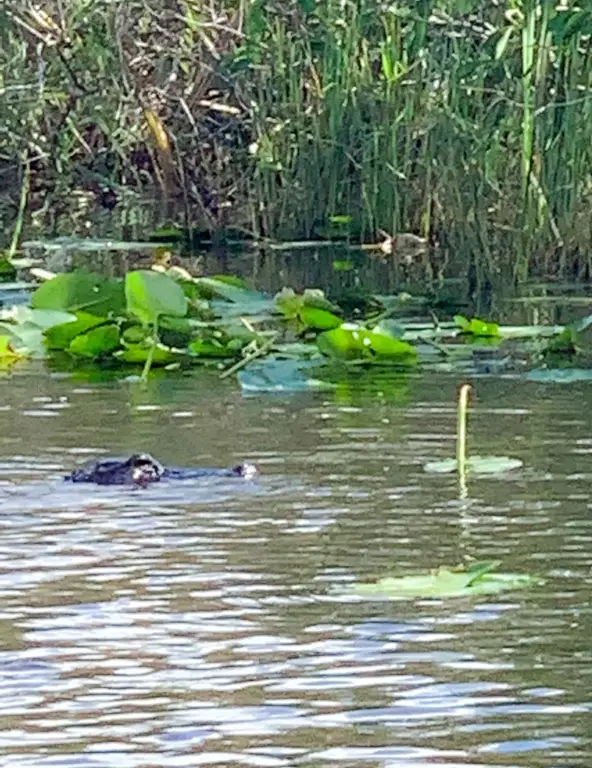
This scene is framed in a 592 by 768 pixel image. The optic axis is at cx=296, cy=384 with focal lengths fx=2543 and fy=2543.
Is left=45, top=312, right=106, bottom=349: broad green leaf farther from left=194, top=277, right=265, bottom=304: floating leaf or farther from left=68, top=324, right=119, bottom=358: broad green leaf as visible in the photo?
left=194, top=277, right=265, bottom=304: floating leaf

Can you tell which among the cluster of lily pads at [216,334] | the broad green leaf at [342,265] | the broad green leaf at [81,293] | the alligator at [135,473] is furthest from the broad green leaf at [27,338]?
the broad green leaf at [342,265]

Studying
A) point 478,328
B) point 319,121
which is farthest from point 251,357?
point 319,121

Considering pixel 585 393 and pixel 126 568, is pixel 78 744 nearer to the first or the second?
pixel 126 568

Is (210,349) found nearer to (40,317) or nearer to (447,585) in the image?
(40,317)

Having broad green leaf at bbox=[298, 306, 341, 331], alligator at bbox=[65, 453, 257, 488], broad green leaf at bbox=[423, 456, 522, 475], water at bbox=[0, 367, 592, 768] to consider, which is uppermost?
broad green leaf at bbox=[298, 306, 341, 331]

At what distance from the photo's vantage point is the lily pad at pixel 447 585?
201 inches

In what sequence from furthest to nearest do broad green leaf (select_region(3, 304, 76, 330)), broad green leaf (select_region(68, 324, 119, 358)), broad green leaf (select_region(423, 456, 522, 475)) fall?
1. broad green leaf (select_region(3, 304, 76, 330))
2. broad green leaf (select_region(68, 324, 119, 358))
3. broad green leaf (select_region(423, 456, 522, 475))

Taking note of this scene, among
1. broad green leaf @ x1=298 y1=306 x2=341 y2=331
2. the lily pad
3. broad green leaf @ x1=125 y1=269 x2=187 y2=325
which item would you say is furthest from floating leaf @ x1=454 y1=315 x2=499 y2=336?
the lily pad

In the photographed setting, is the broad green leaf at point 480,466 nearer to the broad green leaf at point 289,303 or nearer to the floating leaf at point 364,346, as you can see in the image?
the floating leaf at point 364,346

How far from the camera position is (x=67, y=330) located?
30.3 feet

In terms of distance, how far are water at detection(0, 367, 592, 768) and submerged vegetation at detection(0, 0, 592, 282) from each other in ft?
11.8

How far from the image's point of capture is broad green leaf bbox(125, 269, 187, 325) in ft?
29.4

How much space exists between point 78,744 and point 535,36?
834 centimetres

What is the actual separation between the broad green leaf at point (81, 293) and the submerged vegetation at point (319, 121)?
2140 millimetres
